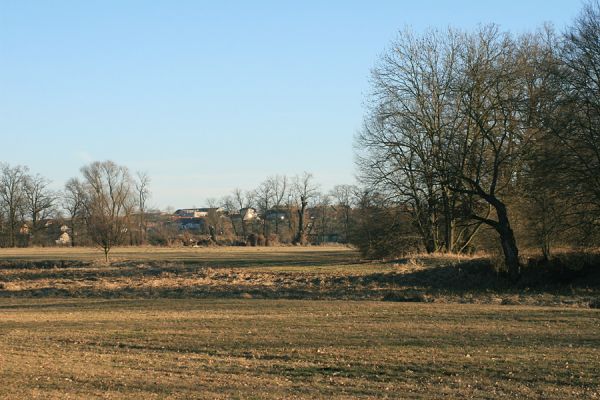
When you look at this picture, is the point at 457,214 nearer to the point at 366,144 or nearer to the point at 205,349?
the point at 366,144

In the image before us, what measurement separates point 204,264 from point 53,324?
29442mm

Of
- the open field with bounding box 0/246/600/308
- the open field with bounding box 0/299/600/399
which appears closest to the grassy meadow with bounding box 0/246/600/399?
the open field with bounding box 0/299/600/399

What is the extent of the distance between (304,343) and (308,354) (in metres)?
1.51

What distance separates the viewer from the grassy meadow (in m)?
10.6

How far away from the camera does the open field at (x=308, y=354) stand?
10.5m

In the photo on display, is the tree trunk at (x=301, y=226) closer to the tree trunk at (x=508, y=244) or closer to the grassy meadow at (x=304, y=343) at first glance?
the tree trunk at (x=508, y=244)

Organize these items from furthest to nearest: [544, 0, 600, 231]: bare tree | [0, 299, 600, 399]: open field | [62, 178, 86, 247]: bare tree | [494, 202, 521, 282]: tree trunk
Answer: [62, 178, 86, 247]: bare tree, [494, 202, 521, 282]: tree trunk, [544, 0, 600, 231]: bare tree, [0, 299, 600, 399]: open field

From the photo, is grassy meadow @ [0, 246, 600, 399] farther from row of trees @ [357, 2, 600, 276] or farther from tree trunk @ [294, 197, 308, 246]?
tree trunk @ [294, 197, 308, 246]

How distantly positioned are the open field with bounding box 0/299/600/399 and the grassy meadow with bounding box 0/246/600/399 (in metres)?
0.03

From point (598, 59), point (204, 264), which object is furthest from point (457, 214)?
point (204, 264)

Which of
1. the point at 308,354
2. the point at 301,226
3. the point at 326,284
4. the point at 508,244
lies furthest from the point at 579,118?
the point at 301,226

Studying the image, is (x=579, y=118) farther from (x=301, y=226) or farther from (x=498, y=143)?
(x=301, y=226)

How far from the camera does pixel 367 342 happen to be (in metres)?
15.3

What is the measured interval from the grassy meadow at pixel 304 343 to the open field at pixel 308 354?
0.11 feet
